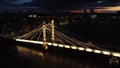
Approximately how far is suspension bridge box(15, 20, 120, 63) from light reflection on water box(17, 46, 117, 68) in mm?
1362

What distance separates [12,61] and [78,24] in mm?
25755

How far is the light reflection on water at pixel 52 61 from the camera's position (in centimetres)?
2208

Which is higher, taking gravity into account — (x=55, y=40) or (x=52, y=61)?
(x=55, y=40)

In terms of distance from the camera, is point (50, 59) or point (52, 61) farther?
point (50, 59)

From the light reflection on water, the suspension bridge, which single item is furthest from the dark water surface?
the suspension bridge

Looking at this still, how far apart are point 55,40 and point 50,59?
21.6 feet

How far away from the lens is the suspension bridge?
2392 cm

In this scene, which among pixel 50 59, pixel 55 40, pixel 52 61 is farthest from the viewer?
pixel 55 40

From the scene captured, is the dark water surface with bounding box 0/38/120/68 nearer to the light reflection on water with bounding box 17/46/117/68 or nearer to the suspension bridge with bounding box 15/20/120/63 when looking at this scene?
the light reflection on water with bounding box 17/46/117/68

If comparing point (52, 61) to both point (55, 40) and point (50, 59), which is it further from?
point (55, 40)

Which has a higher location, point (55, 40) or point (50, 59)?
point (55, 40)

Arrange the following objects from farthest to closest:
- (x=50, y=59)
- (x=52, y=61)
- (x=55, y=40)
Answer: (x=55, y=40) < (x=50, y=59) < (x=52, y=61)

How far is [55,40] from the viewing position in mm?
31031

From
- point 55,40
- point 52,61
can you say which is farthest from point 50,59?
point 55,40
